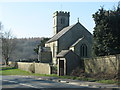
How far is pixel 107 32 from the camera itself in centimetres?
3381

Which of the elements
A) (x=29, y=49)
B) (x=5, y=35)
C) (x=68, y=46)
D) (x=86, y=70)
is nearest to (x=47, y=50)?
(x=68, y=46)

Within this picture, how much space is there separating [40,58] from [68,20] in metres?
15.9

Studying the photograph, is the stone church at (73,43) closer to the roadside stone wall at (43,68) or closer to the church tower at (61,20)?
the roadside stone wall at (43,68)

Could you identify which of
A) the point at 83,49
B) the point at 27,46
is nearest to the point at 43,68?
the point at 83,49

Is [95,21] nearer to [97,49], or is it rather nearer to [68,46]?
[97,49]

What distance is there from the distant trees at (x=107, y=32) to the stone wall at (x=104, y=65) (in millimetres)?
3851

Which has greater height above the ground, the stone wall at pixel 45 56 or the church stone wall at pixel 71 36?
the church stone wall at pixel 71 36

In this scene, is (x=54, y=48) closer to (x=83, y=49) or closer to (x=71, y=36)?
(x=71, y=36)

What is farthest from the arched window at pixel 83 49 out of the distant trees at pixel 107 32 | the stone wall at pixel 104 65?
the stone wall at pixel 104 65

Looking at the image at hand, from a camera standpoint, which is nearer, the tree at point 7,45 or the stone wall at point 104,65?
the stone wall at point 104,65

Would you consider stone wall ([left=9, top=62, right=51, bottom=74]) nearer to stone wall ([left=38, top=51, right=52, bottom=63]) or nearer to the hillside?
stone wall ([left=38, top=51, right=52, bottom=63])

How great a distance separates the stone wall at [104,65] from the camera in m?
24.9

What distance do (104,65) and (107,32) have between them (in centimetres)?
772

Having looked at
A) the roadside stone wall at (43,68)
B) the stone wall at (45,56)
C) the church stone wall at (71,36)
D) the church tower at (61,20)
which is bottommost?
the roadside stone wall at (43,68)
